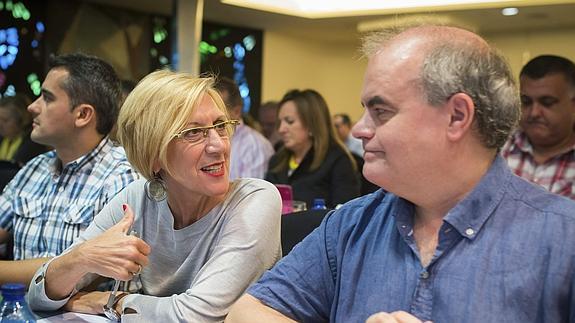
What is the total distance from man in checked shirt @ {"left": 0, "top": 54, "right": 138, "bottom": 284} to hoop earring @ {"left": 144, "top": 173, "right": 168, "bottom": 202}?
0.41 m

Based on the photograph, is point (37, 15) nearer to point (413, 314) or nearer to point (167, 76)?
point (167, 76)

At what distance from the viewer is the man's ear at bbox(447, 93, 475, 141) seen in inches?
44.3

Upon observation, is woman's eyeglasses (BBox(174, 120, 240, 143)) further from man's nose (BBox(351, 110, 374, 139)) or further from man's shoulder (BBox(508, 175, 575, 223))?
man's shoulder (BBox(508, 175, 575, 223))

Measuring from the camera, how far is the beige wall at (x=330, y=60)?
9.73 metres

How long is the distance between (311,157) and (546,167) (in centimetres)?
162

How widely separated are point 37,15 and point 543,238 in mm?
8412

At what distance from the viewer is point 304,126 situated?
438 cm

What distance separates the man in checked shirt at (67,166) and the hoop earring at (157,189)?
41cm

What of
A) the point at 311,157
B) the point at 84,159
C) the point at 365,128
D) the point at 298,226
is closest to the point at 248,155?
the point at 311,157

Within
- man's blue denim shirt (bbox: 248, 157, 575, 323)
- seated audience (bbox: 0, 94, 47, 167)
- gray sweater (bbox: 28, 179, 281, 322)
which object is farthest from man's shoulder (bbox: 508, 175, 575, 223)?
seated audience (bbox: 0, 94, 47, 167)

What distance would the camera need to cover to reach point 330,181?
421 centimetres

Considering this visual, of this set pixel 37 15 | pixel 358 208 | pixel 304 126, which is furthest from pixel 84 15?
pixel 358 208

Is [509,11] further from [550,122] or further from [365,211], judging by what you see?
[365,211]

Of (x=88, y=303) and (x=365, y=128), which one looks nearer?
(x=365, y=128)
